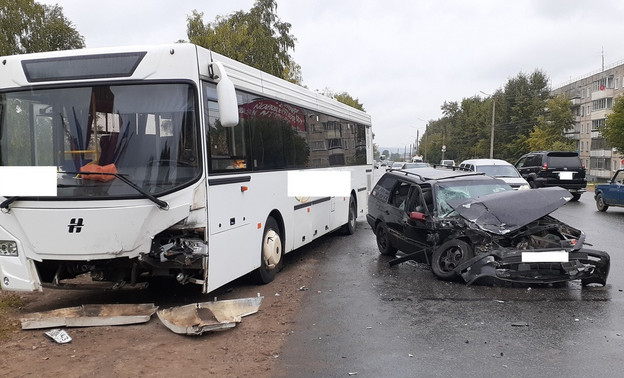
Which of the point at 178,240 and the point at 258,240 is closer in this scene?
the point at 178,240

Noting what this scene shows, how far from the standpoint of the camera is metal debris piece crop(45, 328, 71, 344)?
18.2 ft

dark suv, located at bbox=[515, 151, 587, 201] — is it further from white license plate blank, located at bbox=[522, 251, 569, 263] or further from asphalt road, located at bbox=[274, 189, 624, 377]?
white license plate blank, located at bbox=[522, 251, 569, 263]

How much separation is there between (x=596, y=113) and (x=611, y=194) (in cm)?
7196

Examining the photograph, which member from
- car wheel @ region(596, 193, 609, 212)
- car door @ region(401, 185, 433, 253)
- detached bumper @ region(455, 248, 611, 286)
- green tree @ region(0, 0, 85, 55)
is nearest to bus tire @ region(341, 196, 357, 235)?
car door @ region(401, 185, 433, 253)

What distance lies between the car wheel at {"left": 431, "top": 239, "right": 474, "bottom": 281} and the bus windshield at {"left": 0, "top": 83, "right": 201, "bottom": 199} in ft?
12.6

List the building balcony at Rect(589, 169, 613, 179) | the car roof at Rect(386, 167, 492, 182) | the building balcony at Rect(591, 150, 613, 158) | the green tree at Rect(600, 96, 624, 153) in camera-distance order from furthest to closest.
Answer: the building balcony at Rect(589, 169, 613, 179) → the building balcony at Rect(591, 150, 613, 158) → the green tree at Rect(600, 96, 624, 153) → the car roof at Rect(386, 167, 492, 182)

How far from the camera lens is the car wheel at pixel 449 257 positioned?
7.68 metres

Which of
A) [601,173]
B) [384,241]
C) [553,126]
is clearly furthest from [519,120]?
[384,241]

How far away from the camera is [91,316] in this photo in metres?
6.17

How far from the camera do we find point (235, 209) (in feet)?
22.6

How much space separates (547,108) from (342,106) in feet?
205

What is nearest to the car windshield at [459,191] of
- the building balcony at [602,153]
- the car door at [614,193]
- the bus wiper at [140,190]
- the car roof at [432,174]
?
the car roof at [432,174]

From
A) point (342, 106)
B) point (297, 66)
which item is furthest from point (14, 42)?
point (342, 106)

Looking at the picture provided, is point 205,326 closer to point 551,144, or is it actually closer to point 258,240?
point 258,240
